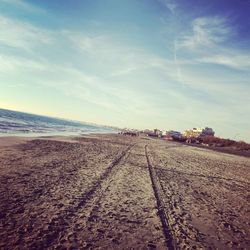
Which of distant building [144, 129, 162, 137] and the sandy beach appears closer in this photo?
the sandy beach

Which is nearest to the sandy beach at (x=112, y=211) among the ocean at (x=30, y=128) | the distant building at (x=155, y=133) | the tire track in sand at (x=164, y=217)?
the tire track in sand at (x=164, y=217)

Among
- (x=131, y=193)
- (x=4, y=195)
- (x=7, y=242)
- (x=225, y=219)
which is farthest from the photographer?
(x=131, y=193)

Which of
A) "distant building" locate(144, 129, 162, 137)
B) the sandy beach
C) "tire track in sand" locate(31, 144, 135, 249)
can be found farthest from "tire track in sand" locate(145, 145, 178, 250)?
"distant building" locate(144, 129, 162, 137)

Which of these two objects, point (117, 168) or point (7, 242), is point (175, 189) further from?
point (7, 242)

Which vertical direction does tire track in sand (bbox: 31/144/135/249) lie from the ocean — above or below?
below

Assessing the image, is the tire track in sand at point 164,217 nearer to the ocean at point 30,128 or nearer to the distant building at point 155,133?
the ocean at point 30,128

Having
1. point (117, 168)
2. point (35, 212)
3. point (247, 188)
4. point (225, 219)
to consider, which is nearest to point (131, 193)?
point (225, 219)

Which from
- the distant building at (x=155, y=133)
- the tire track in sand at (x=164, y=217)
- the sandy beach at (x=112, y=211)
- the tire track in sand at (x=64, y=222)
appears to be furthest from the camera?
the distant building at (x=155, y=133)

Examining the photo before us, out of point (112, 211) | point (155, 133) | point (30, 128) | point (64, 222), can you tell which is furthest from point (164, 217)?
point (155, 133)

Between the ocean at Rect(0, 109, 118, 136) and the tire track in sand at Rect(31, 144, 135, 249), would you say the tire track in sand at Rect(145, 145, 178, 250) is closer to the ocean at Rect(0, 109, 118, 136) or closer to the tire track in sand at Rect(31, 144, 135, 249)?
the tire track in sand at Rect(31, 144, 135, 249)

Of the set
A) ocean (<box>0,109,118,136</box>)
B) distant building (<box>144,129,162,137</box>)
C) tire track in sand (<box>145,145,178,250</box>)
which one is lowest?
tire track in sand (<box>145,145,178,250</box>)

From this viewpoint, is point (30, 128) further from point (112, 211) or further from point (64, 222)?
point (64, 222)

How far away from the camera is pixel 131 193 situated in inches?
364

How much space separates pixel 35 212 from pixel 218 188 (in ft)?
27.9
